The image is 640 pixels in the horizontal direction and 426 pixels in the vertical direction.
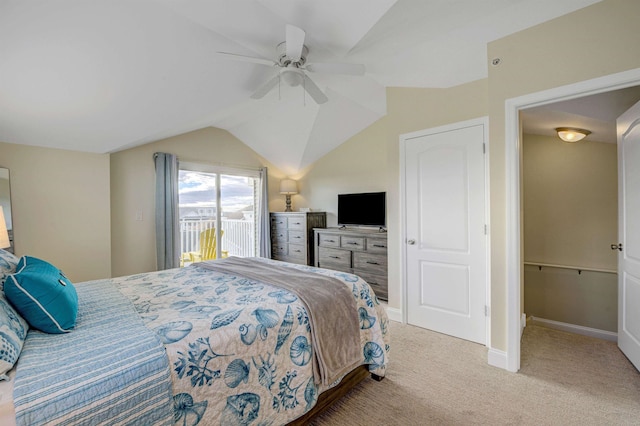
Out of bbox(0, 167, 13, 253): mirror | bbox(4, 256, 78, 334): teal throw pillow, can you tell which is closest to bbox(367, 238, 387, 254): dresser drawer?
bbox(4, 256, 78, 334): teal throw pillow

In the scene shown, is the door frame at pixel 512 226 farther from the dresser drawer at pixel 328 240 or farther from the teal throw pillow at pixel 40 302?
the teal throw pillow at pixel 40 302

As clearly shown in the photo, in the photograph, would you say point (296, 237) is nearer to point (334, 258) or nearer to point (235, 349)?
point (334, 258)

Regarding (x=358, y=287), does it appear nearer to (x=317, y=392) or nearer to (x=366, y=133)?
(x=317, y=392)

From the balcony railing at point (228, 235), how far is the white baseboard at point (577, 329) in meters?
4.40

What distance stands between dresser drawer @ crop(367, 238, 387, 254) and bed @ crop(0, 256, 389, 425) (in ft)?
6.10

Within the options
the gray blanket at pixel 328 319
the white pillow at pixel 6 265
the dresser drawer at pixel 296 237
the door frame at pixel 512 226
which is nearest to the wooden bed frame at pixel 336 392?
the gray blanket at pixel 328 319

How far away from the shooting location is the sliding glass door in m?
4.62

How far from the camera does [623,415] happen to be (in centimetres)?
171

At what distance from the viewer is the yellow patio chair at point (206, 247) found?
4730 mm

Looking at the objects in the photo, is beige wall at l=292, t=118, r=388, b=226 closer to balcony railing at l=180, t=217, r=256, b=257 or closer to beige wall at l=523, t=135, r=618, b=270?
balcony railing at l=180, t=217, r=256, b=257

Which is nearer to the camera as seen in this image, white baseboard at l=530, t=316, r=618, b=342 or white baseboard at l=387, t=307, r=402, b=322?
white baseboard at l=530, t=316, r=618, b=342

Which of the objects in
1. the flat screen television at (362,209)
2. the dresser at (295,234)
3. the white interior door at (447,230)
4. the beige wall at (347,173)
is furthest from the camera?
the dresser at (295,234)

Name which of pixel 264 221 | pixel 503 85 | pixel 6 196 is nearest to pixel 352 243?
pixel 264 221

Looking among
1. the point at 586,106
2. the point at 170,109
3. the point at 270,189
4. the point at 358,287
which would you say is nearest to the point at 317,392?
the point at 358,287
